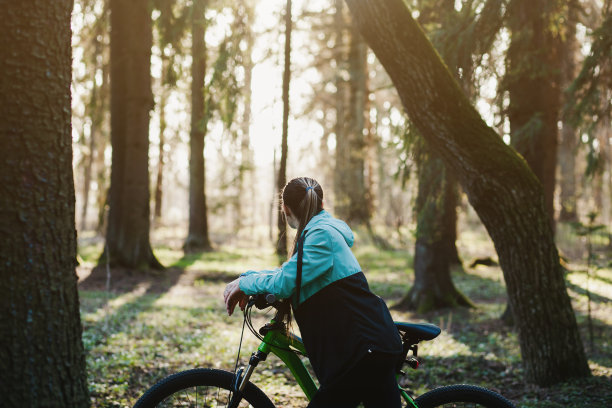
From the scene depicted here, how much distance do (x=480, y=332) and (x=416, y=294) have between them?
193 cm

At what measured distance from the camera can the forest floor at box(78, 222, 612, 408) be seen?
→ 5.40m

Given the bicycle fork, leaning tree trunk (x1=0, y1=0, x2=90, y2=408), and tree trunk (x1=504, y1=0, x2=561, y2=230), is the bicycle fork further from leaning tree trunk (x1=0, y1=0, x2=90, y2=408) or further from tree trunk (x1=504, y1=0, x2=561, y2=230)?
tree trunk (x1=504, y1=0, x2=561, y2=230)

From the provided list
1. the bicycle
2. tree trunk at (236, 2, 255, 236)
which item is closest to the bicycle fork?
the bicycle

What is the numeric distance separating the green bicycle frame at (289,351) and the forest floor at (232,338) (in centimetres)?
220

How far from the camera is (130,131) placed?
13.7 metres

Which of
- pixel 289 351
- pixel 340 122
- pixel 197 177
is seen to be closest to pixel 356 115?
pixel 340 122

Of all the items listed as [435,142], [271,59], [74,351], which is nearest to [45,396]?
[74,351]

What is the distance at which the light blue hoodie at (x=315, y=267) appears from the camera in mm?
2645

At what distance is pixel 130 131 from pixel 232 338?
7.49m

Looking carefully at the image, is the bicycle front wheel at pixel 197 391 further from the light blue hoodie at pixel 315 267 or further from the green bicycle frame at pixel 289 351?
the light blue hoodie at pixel 315 267

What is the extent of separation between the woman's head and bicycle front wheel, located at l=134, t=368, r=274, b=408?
781mm

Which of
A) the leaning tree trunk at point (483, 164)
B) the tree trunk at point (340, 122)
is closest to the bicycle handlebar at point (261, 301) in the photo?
the leaning tree trunk at point (483, 164)

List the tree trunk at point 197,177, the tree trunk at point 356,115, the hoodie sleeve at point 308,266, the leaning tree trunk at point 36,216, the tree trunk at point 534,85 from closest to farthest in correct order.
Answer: the hoodie sleeve at point 308,266, the leaning tree trunk at point 36,216, the tree trunk at point 534,85, the tree trunk at point 197,177, the tree trunk at point 356,115

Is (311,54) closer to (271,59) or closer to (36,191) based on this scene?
(271,59)
